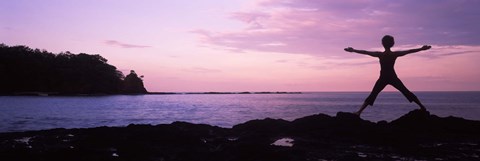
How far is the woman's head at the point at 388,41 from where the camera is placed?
12180 mm

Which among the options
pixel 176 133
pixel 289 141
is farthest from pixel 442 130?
pixel 176 133

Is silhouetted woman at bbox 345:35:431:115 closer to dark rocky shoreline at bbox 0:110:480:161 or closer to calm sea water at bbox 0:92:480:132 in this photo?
dark rocky shoreline at bbox 0:110:480:161

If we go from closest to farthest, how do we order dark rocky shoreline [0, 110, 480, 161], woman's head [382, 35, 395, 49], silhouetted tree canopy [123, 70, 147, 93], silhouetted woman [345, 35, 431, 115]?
dark rocky shoreline [0, 110, 480, 161] → woman's head [382, 35, 395, 49] → silhouetted woman [345, 35, 431, 115] → silhouetted tree canopy [123, 70, 147, 93]

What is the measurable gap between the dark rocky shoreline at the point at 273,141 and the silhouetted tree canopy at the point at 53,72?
415ft

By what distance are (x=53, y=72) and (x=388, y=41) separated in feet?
473

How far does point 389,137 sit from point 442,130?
8.51ft

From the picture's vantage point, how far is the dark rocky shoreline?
8203mm

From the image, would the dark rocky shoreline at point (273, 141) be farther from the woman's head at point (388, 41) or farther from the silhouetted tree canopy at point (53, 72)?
the silhouetted tree canopy at point (53, 72)

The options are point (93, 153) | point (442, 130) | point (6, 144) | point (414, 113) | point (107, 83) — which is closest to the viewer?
point (93, 153)

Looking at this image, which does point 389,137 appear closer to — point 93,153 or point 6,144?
point 93,153

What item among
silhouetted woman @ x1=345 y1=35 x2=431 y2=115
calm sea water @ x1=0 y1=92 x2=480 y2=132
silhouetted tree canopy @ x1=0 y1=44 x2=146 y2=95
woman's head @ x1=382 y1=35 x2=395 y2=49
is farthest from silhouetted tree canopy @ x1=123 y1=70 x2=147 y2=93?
woman's head @ x1=382 y1=35 x2=395 y2=49

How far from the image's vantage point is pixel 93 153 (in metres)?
8.52

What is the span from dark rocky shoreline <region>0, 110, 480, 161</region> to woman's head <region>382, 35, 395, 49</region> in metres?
2.19

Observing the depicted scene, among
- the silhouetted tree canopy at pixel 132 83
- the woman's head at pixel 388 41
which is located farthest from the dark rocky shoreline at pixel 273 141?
the silhouetted tree canopy at pixel 132 83
